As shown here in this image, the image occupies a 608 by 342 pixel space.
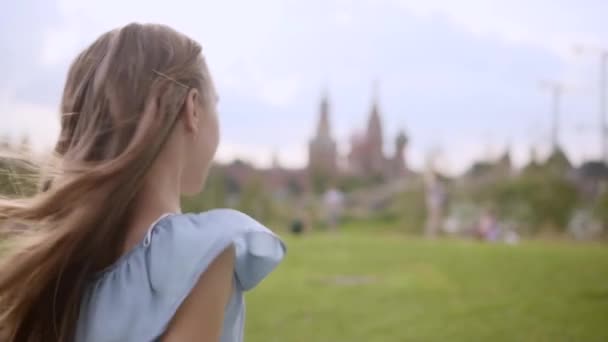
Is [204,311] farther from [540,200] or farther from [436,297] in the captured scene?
[540,200]

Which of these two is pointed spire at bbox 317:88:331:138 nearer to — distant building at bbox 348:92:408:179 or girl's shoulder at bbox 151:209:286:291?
distant building at bbox 348:92:408:179

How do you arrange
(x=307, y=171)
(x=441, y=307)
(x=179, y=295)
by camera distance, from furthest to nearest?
(x=307, y=171)
(x=441, y=307)
(x=179, y=295)

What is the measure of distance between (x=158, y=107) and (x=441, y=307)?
449cm

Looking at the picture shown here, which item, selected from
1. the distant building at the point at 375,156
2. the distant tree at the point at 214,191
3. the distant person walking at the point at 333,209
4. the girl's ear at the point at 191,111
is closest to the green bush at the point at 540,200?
the distant person walking at the point at 333,209

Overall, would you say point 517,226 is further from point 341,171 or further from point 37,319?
point 37,319

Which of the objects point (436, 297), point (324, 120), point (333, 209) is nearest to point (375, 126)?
point (324, 120)

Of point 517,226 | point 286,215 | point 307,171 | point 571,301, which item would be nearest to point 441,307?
point 571,301

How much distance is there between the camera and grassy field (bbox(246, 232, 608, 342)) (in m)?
4.49

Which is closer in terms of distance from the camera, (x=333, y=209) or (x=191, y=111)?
(x=191, y=111)

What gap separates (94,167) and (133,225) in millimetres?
94

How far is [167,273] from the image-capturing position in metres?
0.96

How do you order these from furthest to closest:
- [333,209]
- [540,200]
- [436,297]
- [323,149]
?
[323,149], [333,209], [540,200], [436,297]

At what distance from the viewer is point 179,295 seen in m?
0.94

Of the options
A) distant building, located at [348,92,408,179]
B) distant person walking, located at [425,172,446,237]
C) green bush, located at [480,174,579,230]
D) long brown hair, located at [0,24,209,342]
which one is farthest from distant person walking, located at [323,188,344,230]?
long brown hair, located at [0,24,209,342]
